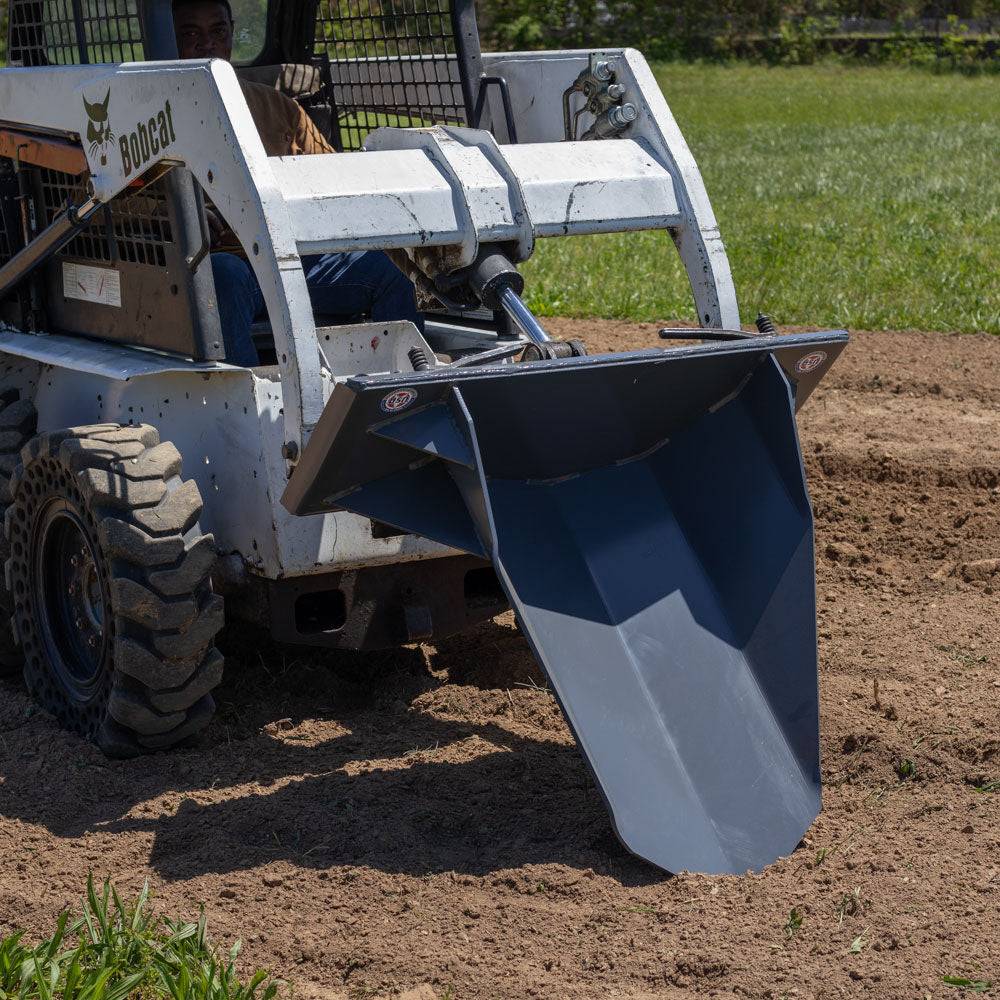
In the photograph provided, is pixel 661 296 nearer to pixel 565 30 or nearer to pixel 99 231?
pixel 99 231

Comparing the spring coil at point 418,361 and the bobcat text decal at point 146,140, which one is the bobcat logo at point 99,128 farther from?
the spring coil at point 418,361

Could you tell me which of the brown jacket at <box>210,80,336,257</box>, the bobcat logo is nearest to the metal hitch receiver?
the bobcat logo

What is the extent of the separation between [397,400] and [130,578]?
947 millimetres

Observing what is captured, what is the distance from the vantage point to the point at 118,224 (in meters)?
4.34

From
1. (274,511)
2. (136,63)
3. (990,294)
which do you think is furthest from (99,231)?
(990,294)

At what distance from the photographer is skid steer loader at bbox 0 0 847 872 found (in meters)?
3.44

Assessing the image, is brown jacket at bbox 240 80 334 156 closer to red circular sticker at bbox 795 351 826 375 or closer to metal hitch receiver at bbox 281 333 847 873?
metal hitch receiver at bbox 281 333 847 873

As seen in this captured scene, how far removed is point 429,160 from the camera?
3.90m

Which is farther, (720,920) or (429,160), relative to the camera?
(429,160)

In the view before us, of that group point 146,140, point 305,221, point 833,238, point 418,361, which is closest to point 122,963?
point 418,361

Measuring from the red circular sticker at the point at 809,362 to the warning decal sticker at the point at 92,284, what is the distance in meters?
2.00

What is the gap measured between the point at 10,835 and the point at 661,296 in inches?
263

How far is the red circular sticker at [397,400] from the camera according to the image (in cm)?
321

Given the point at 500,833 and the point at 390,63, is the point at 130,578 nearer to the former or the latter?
the point at 500,833
